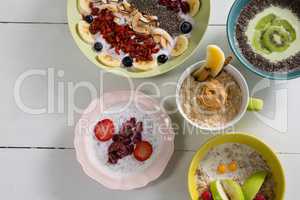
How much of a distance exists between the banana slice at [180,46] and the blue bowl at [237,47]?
3.7 inches

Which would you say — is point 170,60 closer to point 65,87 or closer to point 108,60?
point 108,60

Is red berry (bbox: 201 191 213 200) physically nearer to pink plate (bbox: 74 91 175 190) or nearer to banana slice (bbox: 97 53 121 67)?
pink plate (bbox: 74 91 175 190)

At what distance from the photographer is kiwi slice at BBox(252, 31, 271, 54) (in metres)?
1.02

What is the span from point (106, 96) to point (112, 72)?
0.17 ft

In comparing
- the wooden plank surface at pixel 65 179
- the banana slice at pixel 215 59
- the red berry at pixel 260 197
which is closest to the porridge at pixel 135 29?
the banana slice at pixel 215 59

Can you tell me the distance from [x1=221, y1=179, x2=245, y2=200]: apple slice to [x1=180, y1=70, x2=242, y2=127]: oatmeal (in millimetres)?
116

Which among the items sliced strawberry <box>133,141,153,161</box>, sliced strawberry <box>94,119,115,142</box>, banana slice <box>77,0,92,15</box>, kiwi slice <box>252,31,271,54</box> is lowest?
sliced strawberry <box>133,141,153,161</box>

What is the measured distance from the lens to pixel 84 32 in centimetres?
106

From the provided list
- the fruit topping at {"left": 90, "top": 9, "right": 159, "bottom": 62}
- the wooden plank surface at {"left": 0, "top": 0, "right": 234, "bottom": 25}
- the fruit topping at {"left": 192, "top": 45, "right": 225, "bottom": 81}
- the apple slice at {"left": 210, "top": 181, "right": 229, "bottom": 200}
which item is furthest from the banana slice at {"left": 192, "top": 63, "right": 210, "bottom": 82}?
the wooden plank surface at {"left": 0, "top": 0, "right": 234, "bottom": 25}

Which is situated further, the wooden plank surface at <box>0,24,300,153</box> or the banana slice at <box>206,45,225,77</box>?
the wooden plank surface at <box>0,24,300,153</box>

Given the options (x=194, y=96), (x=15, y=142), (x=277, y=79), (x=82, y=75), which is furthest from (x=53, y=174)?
(x=277, y=79)

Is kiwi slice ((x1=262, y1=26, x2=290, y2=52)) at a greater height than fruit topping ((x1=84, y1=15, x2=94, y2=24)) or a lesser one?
lesser

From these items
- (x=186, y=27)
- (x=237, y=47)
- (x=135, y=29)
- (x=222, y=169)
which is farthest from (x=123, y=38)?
(x=222, y=169)

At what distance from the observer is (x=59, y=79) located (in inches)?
42.8
